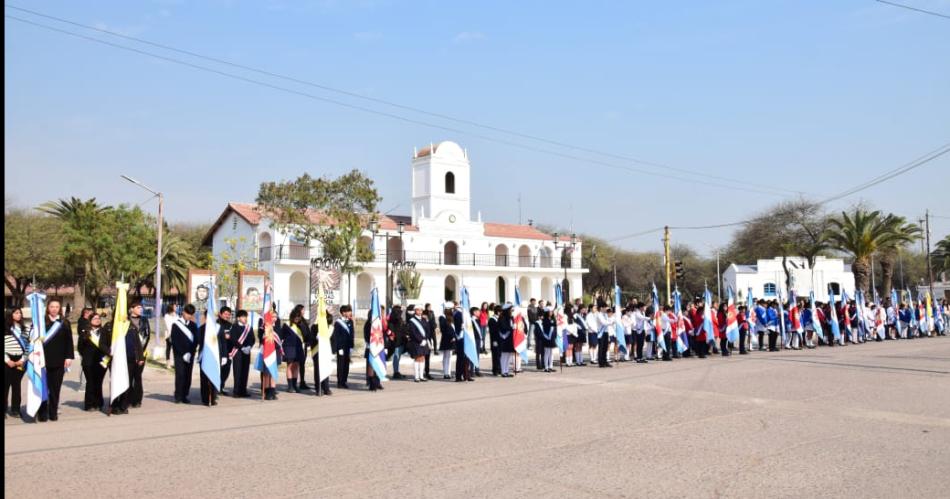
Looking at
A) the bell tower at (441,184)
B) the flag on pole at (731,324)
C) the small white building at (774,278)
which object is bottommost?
the flag on pole at (731,324)

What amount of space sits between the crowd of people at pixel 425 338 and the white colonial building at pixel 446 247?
34.4m

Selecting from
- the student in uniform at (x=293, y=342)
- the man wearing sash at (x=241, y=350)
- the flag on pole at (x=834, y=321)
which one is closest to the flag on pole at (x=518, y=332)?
the student in uniform at (x=293, y=342)

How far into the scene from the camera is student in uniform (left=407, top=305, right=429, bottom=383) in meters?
17.2

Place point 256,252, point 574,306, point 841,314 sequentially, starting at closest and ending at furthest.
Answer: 1. point 574,306
2. point 841,314
3. point 256,252

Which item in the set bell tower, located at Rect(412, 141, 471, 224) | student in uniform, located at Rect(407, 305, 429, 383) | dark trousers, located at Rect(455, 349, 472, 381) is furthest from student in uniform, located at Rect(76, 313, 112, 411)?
bell tower, located at Rect(412, 141, 471, 224)

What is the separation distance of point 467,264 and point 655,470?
58.0 m

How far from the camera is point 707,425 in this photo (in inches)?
415

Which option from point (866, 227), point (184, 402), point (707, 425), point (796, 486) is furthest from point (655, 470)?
point (866, 227)

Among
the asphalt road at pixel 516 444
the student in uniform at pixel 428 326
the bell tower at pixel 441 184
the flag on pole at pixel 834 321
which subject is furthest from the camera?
the bell tower at pixel 441 184

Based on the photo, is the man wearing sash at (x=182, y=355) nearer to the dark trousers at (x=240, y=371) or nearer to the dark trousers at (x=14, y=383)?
the dark trousers at (x=240, y=371)

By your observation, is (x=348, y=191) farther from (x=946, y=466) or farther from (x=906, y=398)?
(x=946, y=466)

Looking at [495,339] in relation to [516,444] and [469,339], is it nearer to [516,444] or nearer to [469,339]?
[469,339]

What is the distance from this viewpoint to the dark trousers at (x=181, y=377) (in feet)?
44.9

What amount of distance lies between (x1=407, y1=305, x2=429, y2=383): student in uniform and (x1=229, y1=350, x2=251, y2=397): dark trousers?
3851 mm
